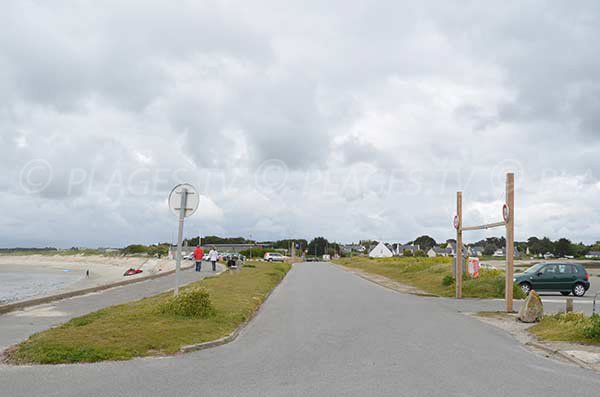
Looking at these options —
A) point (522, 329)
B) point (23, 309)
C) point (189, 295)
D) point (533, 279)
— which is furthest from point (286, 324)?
point (533, 279)

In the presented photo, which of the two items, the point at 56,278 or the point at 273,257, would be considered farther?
the point at 273,257

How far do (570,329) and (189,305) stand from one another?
27.1 ft

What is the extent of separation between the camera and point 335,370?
7910mm

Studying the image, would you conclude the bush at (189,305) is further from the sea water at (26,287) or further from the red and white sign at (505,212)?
the red and white sign at (505,212)

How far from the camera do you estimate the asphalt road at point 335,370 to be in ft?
22.2

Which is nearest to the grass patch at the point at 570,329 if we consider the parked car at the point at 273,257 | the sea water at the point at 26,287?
the sea water at the point at 26,287

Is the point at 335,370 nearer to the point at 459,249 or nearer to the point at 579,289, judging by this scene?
the point at 459,249

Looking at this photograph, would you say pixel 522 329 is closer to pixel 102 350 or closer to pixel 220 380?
pixel 220 380

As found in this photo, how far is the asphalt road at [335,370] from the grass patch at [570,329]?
0.92 metres

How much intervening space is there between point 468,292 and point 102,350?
56.1 ft

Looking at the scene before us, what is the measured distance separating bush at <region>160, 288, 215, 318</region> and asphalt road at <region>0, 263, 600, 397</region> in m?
1.19

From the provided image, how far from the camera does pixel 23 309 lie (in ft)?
51.6

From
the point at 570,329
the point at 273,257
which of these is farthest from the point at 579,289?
the point at 273,257

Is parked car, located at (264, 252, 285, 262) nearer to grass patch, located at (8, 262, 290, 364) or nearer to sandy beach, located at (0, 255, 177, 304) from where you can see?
sandy beach, located at (0, 255, 177, 304)
